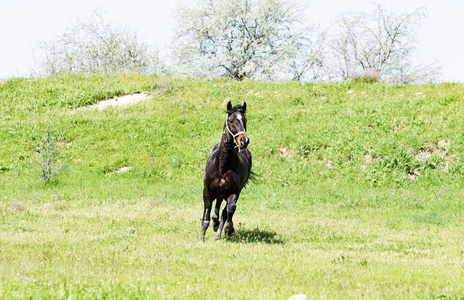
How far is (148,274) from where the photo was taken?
8586mm

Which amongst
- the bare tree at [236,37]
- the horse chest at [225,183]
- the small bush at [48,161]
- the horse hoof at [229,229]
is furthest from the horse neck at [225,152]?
the bare tree at [236,37]

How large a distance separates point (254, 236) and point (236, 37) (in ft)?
156

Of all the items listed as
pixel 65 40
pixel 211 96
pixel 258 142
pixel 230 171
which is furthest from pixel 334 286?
pixel 65 40

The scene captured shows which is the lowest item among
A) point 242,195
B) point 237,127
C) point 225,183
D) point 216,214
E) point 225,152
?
point 242,195

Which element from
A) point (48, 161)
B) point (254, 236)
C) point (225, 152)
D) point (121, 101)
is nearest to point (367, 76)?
point (121, 101)

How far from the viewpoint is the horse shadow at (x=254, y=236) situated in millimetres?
13445

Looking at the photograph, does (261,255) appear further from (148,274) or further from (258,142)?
(258,142)

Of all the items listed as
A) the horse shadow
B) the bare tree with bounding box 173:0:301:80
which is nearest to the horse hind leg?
the horse shadow

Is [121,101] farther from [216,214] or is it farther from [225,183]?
[225,183]

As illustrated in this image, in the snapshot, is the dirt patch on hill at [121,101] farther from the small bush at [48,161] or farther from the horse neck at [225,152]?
the horse neck at [225,152]

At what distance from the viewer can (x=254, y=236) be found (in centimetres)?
1407

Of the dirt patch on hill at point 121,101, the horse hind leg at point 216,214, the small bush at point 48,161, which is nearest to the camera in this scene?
the horse hind leg at point 216,214

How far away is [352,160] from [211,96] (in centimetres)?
1364

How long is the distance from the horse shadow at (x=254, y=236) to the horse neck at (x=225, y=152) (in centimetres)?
184
